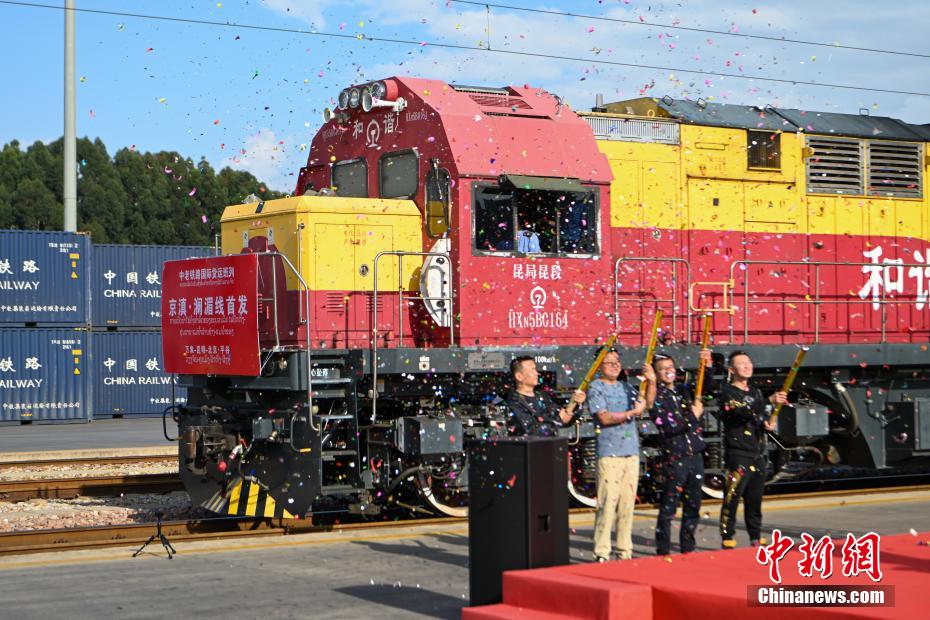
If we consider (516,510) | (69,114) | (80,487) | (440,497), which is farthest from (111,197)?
(516,510)

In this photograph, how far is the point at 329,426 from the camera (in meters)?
11.6

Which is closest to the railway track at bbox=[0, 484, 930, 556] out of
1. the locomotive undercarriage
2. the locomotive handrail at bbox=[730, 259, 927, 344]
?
the locomotive undercarriage

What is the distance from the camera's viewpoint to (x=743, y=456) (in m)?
9.88

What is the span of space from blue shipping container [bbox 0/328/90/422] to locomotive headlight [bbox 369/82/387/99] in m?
17.1

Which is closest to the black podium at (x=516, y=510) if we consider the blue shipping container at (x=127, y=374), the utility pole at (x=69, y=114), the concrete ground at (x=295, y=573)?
the concrete ground at (x=295, y=573)

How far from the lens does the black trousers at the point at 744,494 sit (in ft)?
32.3

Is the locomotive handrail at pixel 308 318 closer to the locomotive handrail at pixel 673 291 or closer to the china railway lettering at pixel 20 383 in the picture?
the locomotive handrail at pixel 673 291

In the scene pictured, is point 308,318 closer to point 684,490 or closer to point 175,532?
point 175,532

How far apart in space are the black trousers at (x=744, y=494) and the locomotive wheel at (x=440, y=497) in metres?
3.27

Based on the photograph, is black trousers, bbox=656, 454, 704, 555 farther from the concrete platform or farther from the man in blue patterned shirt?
the concrete platform

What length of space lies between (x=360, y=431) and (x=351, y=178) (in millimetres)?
2865

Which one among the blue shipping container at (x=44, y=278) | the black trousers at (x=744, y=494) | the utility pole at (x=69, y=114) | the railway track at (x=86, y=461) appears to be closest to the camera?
the black trousers at (x=744, y=494)

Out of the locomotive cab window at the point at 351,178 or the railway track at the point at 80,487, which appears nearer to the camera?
the locomotive cab window at the point at 351,178

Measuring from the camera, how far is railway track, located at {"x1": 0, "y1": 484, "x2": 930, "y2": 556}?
11.1m
